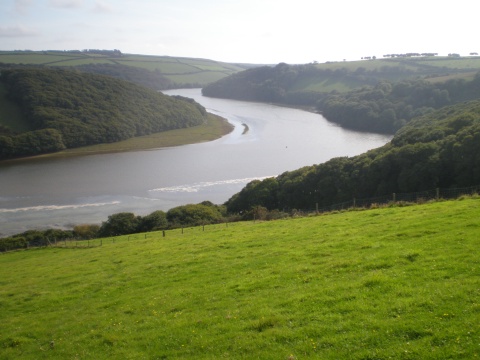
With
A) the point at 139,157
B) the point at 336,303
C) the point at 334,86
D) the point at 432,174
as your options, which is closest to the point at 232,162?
the point at 139,157

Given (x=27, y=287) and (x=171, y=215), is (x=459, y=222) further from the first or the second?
(x=171, y=215)

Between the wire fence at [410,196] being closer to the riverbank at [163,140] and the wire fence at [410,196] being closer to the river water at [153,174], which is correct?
the river water at [153,174]

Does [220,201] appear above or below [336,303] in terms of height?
below

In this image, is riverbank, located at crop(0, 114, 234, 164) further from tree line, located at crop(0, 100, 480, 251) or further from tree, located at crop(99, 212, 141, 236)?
tree, located at crop(99, 212, 141, 236)

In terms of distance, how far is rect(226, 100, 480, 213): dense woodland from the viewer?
36.6 meters

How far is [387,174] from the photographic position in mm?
41250

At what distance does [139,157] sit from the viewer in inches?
3531

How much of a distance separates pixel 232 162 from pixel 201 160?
23.3 ft

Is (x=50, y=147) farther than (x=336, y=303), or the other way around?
(x=50, y=147)

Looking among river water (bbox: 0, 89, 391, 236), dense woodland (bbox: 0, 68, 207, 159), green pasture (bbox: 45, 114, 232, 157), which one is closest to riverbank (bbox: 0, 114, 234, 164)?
green pasture (bbox: 45, 114, 232, 157)

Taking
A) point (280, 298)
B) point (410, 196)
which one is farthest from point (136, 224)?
point (280, 298)

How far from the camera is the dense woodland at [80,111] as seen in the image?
9550 cm

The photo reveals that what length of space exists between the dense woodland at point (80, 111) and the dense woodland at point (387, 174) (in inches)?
2575

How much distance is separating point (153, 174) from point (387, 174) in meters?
45.6
